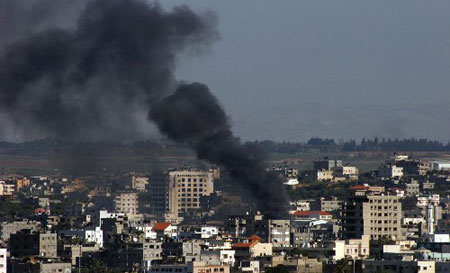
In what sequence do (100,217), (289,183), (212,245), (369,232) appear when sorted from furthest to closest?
(289,183) < (100,217) < (369,232) < (212,245)

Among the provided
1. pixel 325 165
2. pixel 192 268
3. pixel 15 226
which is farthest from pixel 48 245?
pixel 325 165

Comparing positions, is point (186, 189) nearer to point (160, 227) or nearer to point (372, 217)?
point (160, 227)

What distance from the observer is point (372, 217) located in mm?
99000

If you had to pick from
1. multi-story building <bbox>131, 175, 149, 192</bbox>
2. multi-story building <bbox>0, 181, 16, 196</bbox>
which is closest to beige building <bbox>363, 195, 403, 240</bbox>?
multi-story building <bbox>131, 175, 149, 192</bbox>

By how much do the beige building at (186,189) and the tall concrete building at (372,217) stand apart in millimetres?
50954

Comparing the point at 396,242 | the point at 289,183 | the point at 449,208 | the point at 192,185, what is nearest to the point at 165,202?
the point at 192,185

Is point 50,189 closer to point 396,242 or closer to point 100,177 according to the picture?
point 100,177

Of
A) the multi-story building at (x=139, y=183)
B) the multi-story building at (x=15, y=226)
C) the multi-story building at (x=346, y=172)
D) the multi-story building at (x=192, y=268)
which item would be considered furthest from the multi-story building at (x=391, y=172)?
the multi-story building at (x=192, y=268)

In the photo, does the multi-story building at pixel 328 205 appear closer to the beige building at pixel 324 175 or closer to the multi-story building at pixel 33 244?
the beige building at pixel 324 175

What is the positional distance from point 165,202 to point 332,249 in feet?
242

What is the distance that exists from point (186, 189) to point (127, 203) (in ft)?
24.2

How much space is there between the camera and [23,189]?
165 m

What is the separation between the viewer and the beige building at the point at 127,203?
481 feet

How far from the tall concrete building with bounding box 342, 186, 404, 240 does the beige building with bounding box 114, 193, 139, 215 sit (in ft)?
147
